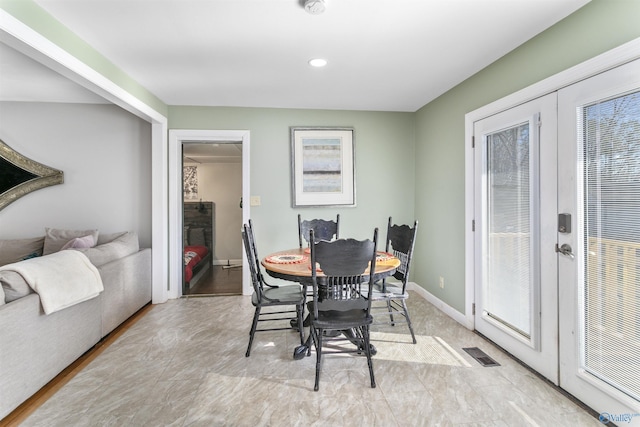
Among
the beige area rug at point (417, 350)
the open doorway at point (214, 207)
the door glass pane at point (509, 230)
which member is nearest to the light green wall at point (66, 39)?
A: the open doorway at point (214, 207)

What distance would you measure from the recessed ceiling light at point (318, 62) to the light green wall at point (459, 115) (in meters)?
1.43

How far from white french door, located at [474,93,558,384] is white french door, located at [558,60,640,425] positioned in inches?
3.8

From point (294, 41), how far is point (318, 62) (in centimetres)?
40

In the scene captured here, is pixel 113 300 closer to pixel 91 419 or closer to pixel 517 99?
pixel 91 419

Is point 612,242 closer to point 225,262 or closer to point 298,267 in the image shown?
point 298,267

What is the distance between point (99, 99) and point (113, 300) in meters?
Result: 2.34

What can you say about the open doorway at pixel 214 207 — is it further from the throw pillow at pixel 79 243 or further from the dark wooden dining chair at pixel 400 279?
the dark wooden dining chair at pixel 400 279

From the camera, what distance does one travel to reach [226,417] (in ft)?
5.63

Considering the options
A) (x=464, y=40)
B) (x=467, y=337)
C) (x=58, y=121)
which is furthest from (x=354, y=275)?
(x=58, y=121)

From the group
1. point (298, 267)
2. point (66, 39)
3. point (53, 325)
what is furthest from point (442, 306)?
point (66, 39)

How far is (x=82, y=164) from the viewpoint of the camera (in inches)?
147

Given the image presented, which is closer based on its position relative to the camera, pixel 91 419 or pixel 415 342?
pixel 91 419

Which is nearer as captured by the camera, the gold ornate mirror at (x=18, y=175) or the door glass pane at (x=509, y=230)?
the door glass pane at (x=509, y=230)

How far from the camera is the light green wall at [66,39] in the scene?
1.72 m
